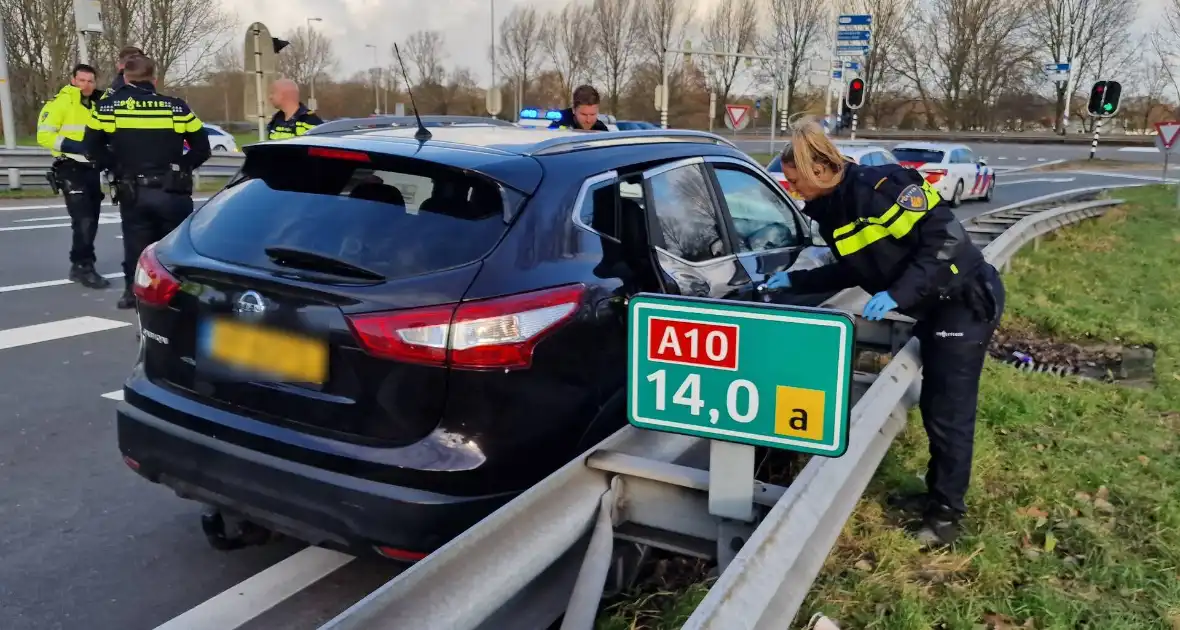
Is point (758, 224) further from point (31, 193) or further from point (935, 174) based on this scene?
point (935, 174)

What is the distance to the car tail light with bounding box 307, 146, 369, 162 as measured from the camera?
3.15 m

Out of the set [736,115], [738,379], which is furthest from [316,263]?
[736,115]

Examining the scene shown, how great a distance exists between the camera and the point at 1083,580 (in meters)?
3.38

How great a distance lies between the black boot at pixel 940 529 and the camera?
3.59 m

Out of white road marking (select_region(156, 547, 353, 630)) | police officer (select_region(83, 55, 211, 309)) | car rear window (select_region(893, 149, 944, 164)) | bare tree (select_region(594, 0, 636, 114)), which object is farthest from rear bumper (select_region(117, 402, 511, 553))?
bare tree (select_region(594, 0, 636, 114))

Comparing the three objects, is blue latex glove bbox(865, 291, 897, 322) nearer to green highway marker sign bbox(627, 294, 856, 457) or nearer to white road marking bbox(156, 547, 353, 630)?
green highway marker sign bbox(627, 294, 856, 457)

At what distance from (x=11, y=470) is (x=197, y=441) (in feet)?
6.58

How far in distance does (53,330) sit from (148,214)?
1114 millimetres

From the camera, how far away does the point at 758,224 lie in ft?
14.7

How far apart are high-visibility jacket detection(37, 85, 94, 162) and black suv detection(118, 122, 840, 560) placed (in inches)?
260

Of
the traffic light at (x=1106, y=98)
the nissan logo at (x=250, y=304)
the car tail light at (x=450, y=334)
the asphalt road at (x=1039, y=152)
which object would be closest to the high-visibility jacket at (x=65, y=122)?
the nissan logo at (x=250, y=304)

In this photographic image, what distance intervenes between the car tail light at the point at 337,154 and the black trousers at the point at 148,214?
461cm

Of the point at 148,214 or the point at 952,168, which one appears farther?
the point at 952,168

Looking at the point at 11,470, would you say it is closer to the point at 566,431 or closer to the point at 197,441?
the point at 197,441
